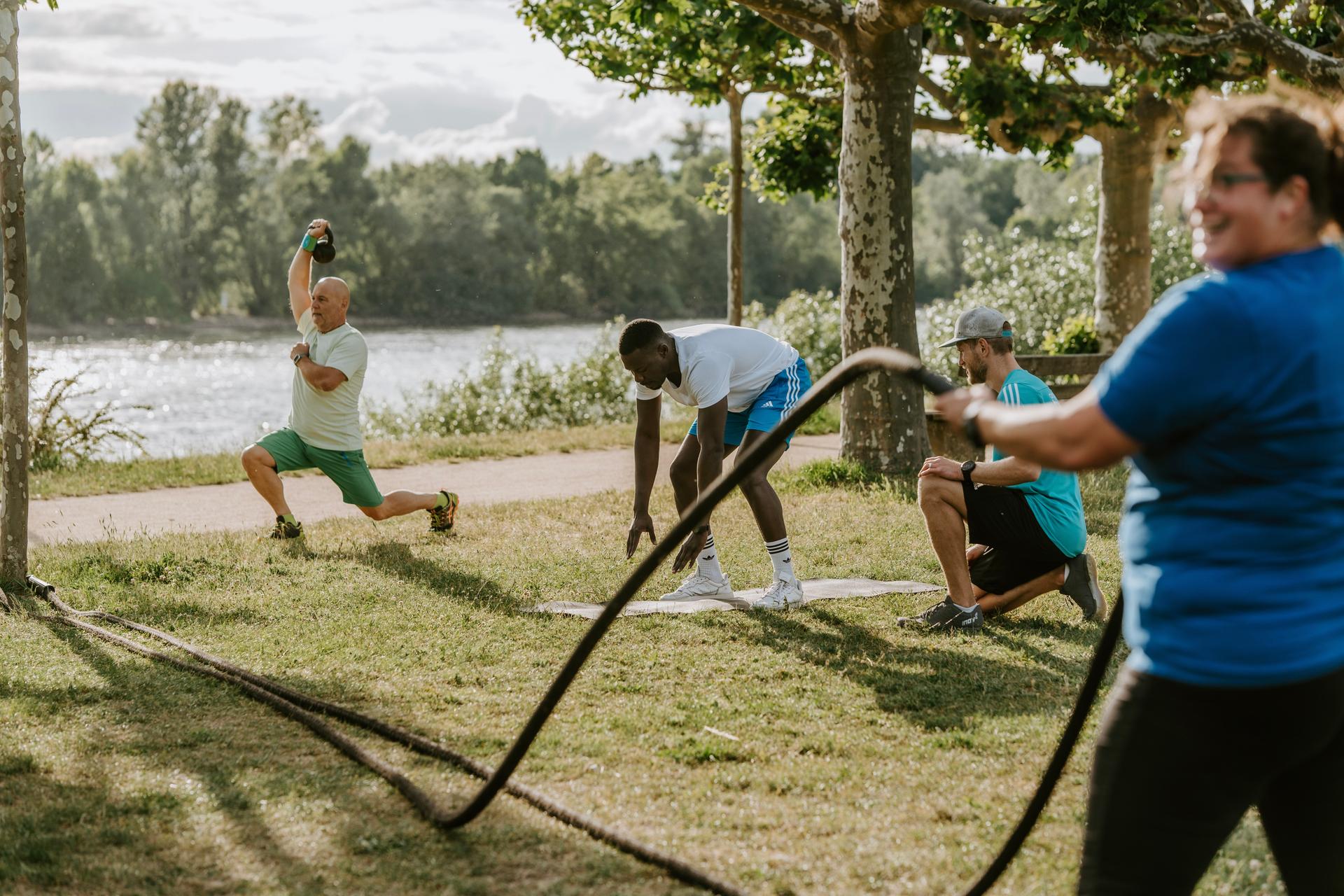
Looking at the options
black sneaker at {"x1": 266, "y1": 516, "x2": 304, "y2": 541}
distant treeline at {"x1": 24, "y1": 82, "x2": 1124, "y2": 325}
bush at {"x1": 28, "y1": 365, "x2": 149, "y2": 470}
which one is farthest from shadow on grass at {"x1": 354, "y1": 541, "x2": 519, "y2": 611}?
distant treeline at {"x1": 24, "y1": 82, "x2": 1124, "y2": 325}

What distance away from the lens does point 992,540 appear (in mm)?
6227

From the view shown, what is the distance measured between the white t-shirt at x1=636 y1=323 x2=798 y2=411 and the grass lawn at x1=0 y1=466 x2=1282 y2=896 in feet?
3.76

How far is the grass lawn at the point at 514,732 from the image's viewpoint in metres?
3.67

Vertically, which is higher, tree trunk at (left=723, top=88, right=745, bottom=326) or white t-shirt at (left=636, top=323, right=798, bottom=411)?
tree trunk at (left=723, top=88, right=745, bottom=326)

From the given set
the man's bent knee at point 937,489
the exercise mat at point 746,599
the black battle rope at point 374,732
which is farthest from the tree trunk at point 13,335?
the man's bent knee at point 937,489

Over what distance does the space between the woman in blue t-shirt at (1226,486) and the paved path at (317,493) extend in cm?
804

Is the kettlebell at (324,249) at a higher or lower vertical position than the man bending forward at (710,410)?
Result: higher

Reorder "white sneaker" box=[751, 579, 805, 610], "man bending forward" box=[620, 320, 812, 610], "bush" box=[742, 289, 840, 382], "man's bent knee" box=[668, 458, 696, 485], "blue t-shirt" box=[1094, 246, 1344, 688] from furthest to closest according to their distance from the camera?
"bush" box=[742, 289, 840, 382] → "man's bent knee" box=[668, 458, 696, 485] → "white sneaker" box=[751, 579, 805, 610] → "man bending forward" box=[620, 320, 812, 610] → "blue t-shirt" box=[1094, 246, 1344, 688]

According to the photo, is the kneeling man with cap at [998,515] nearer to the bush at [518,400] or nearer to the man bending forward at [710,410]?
the man bending forward at [710,410]

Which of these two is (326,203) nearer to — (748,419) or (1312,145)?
(748,419)

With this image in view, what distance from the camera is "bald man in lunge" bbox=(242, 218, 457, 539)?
8477mm

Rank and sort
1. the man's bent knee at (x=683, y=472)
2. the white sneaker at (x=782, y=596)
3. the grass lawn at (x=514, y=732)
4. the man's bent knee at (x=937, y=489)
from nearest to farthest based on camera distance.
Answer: the grass lawn at (x=514, y=732) → the man's bent knee at (x=937, y=489) → the white sneaker at (x=782, y=596) → the man's bent knee at (x=683, y=472)

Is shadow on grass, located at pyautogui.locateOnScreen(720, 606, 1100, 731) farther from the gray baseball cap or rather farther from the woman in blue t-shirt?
the woman in blue t-shirt

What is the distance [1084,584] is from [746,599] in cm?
177
